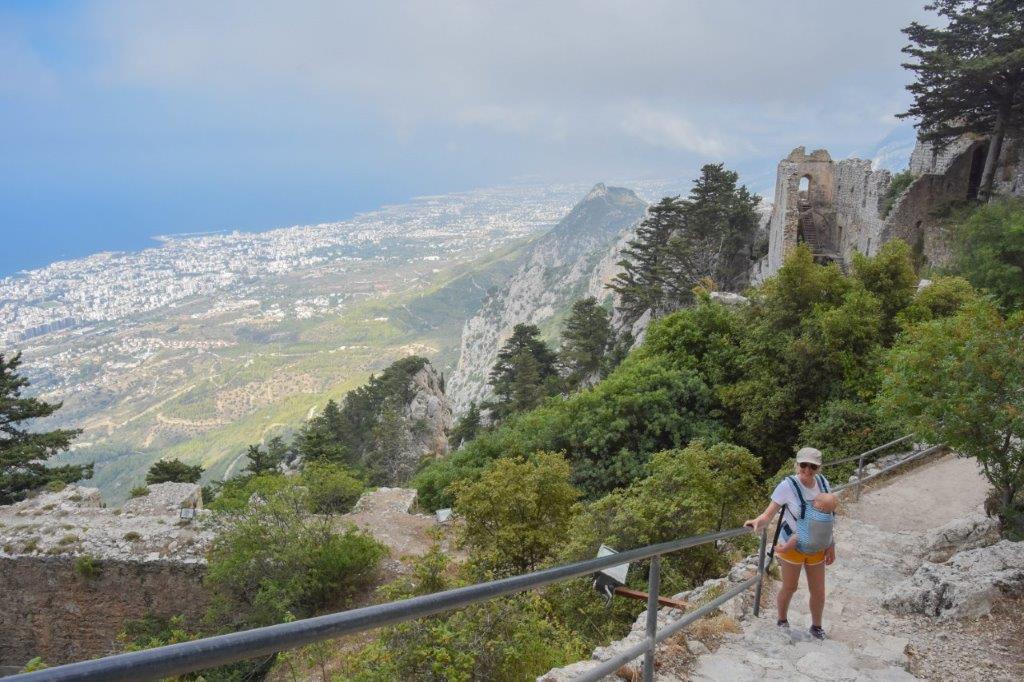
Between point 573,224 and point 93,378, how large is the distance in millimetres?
149837

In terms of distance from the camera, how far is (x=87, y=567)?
13164mm

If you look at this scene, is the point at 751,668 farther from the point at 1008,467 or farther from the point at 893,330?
the point at 893,330

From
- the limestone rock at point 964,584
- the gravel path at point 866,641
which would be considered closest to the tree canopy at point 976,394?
the limestone rock at point 964,584

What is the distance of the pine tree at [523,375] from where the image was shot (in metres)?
37.6

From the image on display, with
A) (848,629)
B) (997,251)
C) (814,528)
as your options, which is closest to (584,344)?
(997,251)

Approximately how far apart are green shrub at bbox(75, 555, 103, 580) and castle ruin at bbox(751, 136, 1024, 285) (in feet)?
71.3

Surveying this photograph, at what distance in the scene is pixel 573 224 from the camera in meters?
190

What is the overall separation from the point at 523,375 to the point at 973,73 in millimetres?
26135

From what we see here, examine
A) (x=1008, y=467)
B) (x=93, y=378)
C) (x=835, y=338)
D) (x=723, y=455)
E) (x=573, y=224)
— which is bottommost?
(x=93, y=378)

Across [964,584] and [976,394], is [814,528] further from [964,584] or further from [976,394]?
[976,394]

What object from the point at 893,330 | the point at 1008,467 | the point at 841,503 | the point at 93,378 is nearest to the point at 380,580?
the point at 841,503

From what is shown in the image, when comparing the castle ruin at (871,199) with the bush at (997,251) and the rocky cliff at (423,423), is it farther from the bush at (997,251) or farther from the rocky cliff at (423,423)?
the rocky cliff at (423,423)

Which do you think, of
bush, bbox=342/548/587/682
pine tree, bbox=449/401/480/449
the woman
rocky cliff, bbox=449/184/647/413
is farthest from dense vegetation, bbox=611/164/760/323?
rocky cliff, bbox=449/184/647/413

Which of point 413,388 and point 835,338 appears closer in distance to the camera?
point 835,338
